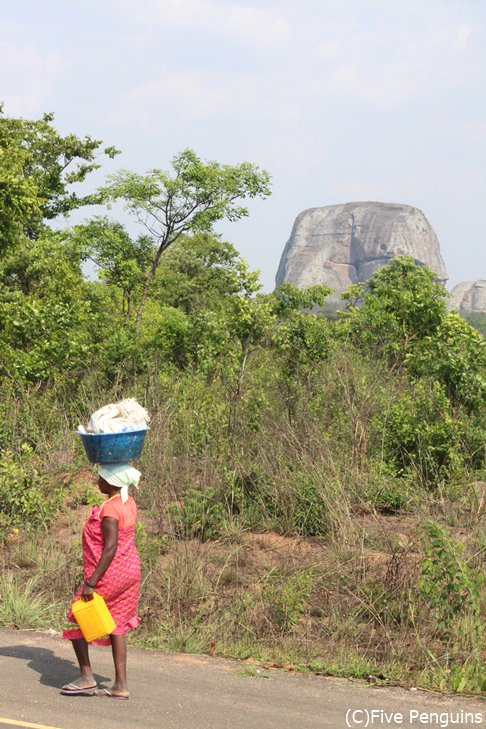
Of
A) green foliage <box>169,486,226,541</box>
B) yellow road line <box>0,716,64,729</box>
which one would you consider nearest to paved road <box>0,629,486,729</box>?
yellow road line <box>0,716,64,729</box>

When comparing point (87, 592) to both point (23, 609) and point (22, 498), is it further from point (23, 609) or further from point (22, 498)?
point (22, 498)

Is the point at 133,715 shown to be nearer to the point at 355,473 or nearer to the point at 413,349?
the point at 355,473

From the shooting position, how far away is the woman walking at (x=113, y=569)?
5.60 metres

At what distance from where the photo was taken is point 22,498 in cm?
1167

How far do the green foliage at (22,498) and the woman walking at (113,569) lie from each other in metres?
5.74

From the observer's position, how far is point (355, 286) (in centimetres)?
2966

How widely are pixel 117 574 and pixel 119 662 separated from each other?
22.2 inches

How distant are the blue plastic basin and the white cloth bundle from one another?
0.10 ft

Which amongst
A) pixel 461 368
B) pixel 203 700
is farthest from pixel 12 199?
pixel 203 700

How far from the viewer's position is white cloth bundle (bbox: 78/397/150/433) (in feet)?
18.2

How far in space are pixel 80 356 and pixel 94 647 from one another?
978cm

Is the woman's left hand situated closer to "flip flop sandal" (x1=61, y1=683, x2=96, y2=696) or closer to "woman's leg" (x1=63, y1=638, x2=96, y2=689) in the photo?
"woman's leg" (x1=63, y1=638, x2=96, y2=689)

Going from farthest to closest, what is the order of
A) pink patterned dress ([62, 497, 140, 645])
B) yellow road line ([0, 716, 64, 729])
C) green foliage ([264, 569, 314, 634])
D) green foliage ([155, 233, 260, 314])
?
green foliage ([155, 233, 260, 314])
green foliage ([264, 569, 314, 634])
pink patterned dress ([62, 497, 140, 645])
yellow road line ([0, 716, 64, 729])

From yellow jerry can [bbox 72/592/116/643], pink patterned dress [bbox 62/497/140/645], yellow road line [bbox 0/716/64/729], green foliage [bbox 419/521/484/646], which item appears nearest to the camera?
yellow road line [bbox 0/716/64/729]
